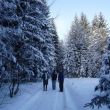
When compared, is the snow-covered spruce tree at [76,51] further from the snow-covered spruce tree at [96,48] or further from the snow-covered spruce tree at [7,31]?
the snow-covered spruce tree at [7,31]

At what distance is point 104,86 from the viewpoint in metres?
12.9

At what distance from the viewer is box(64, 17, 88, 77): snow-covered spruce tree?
74.9 m

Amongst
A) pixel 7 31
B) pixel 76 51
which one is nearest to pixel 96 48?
pixel 76 51

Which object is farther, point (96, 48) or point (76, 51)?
point (76, 51)

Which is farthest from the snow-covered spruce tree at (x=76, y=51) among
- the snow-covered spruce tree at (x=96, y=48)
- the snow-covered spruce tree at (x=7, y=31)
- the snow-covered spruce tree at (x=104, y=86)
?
the snow-covered spruce tree at (x=104, y=86)

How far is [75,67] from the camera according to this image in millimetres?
75188

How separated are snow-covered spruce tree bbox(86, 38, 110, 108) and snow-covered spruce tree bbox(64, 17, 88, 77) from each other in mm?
60100

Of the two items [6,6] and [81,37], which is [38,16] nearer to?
[6,6]

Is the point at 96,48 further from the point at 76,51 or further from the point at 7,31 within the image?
the point at 7,31

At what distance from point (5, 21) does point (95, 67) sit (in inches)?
2094

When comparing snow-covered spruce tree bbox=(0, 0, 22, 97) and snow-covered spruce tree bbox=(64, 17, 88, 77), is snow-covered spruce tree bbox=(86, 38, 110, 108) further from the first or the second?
snow-covered spruce tree bbox=(64, 17, 88, 77)

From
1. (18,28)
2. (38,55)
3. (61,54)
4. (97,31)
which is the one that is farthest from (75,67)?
(18,28)

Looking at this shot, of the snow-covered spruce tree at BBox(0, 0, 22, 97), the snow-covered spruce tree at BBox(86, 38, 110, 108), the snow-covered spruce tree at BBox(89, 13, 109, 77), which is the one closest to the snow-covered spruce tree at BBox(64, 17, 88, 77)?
the snow-covered spruce tree at BBox(89, 13, 109, 77)

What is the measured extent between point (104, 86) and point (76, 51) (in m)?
62.7
